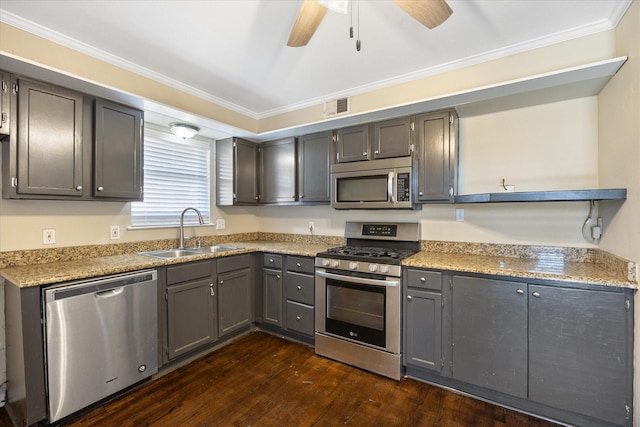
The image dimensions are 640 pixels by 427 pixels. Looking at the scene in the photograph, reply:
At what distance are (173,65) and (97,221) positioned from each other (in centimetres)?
149

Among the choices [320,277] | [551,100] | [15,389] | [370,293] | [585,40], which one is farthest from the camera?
[320,277]

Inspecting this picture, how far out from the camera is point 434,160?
2.56m

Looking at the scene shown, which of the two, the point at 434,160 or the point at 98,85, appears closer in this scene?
the point at 98,85


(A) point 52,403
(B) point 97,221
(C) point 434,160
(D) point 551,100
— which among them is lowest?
(A) point 52,403

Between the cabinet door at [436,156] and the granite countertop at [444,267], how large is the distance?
0.57m

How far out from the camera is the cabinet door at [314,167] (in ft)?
10.4

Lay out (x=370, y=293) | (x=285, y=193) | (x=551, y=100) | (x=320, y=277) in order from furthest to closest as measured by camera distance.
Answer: (x=285, y=193) < (x=320, y=277) < (x=370, y=293) < (x=551, y=100)

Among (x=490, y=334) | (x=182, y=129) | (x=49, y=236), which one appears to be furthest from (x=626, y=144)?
(x=49, y=236)

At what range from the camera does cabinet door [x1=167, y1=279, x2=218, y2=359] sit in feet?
8.00

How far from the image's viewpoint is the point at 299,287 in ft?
9.66

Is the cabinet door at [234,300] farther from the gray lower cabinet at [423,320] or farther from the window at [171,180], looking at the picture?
the gray lower cabinet at [423,320]

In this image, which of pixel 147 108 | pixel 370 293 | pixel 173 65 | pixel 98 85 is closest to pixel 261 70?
pixel 173 65

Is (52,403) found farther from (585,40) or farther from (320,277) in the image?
(585,40)

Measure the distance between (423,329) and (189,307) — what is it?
197 centimetres
